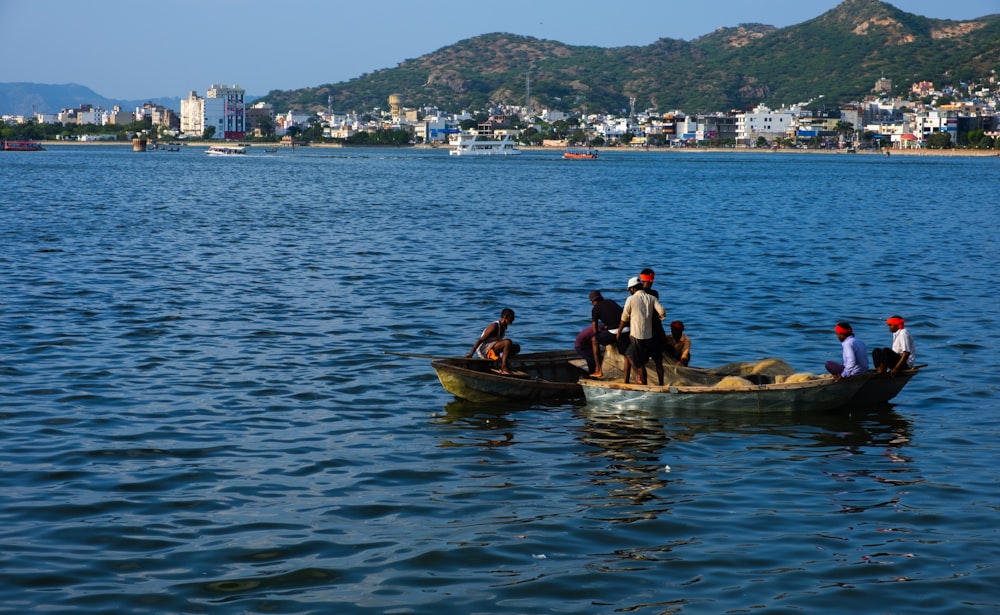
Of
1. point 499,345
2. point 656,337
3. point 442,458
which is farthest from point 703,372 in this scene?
point 442,458

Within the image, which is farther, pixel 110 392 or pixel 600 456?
pixel 110 392

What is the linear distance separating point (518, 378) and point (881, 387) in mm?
5878

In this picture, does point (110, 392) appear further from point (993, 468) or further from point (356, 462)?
point (993, 468)

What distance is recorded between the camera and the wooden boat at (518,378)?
685 inches

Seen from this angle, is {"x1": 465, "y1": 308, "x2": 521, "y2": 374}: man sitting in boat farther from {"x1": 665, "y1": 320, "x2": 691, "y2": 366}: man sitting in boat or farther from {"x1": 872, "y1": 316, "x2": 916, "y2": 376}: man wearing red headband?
{"x1": 872, "y1": 316, "x2": 916, "y2": 376}: man wearing red headband

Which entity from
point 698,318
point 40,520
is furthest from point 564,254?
point 40,520

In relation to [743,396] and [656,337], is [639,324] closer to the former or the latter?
[656,337]

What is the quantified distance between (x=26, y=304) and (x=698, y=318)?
1670 centimetres

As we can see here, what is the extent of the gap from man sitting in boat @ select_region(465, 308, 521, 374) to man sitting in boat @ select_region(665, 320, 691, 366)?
268 cm

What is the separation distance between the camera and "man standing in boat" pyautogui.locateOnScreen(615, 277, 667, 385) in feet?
57.1

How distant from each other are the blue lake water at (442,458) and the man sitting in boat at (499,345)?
86 cm

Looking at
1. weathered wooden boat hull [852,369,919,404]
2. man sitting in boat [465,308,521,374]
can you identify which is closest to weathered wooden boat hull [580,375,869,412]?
weathered wooden boat hull [852,369,919,404]

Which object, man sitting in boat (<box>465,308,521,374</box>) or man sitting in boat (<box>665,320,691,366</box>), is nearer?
man sitting in boat (<box>465,308,521,374</box>)

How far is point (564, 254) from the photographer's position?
40469mm
